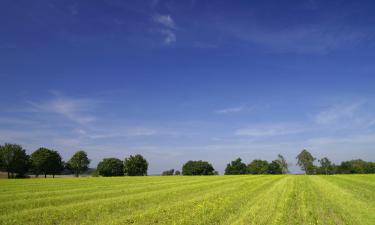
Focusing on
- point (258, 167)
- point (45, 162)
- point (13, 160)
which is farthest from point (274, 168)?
point (13, 160)

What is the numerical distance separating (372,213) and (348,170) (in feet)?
558

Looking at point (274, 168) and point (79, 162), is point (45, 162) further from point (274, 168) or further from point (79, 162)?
point (274, 168)

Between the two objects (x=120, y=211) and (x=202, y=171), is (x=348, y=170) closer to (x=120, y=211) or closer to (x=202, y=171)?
(x=202, y=171)

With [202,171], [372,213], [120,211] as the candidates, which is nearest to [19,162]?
[202,171]

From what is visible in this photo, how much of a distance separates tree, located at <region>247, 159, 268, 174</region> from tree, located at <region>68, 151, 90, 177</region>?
296 ft

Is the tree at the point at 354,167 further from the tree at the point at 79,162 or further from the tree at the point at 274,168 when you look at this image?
the tree at the point at 79,162

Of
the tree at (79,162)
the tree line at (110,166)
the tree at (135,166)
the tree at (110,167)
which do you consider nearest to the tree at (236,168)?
the tree line at (110,166)

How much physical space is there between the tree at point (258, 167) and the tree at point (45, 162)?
10214cm

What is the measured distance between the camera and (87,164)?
169375mm

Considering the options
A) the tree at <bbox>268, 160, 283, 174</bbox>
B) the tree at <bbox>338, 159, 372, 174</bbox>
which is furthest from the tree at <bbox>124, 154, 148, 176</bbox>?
the tree at <bbox>338, 159, 372, 174</bbox>

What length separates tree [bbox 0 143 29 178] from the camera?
126 metres

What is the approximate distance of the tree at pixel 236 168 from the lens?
17900 cm

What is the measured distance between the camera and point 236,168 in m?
180

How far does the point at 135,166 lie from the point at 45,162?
49075 millimetres
